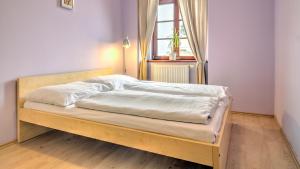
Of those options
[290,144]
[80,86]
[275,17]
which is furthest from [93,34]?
[290,144]

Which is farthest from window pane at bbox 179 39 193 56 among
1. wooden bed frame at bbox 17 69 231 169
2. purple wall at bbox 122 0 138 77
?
wooden bed frame at bbox 17 69 231 169

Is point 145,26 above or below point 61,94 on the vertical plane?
above

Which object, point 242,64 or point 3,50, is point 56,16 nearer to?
point 3,50

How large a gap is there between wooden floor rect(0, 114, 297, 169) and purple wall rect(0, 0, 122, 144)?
Answer: 0.43 metres

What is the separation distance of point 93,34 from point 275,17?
285cm

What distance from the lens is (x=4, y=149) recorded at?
2207 mm

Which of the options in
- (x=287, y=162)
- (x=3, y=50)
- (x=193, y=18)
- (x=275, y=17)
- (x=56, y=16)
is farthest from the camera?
(x=193, y=18)

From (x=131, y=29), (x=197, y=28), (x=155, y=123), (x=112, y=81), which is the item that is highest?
(x=131, y=29)

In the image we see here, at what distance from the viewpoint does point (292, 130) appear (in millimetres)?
2146

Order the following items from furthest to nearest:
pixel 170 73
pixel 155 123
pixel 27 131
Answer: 1. pixel 170 73
2. pixel 27 131
3. pixel 155 123

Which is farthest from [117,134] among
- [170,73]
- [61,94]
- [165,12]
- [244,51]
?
[165,12]

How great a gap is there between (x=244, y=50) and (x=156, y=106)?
222 centimetres

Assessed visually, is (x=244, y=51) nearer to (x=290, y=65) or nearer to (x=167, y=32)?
(x=290, y=65)

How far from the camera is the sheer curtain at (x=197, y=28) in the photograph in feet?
11.8
